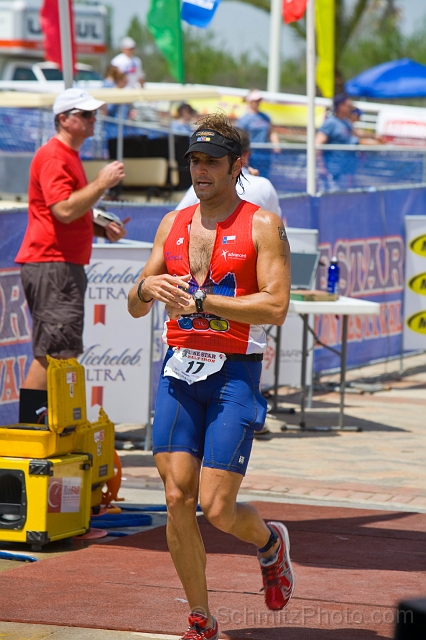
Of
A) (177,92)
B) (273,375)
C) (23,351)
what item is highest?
(177,92)

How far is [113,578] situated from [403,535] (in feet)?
6.05

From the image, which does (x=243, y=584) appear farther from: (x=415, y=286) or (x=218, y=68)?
(x=218, y=68)

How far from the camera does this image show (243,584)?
18.3 feet

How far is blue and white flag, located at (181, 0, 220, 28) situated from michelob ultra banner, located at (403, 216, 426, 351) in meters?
3.27

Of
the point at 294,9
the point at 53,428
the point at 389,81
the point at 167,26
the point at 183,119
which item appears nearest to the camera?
the point at 53,428

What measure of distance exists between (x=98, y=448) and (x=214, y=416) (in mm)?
2179

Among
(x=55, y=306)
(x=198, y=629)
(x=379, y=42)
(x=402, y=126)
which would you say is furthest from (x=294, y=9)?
(x=379, y=42)

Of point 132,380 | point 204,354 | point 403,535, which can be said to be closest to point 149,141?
point 132,380

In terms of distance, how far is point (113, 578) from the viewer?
5.61m

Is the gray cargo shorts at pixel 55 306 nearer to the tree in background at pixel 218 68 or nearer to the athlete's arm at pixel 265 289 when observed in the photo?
the athlete's arm at pixel 265 289

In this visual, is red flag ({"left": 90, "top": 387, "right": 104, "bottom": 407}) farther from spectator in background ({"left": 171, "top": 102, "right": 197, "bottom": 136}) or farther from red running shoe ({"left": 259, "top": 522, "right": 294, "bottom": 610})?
spectator in background ({"left": 171, "top": 102, "right": 197, "bottom": 136})

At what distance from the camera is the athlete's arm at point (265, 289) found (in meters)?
4.61

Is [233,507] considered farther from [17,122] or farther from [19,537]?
[17,122]

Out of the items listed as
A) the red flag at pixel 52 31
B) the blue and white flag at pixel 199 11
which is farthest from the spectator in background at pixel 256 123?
the blue and white flag at pixel 199 11
